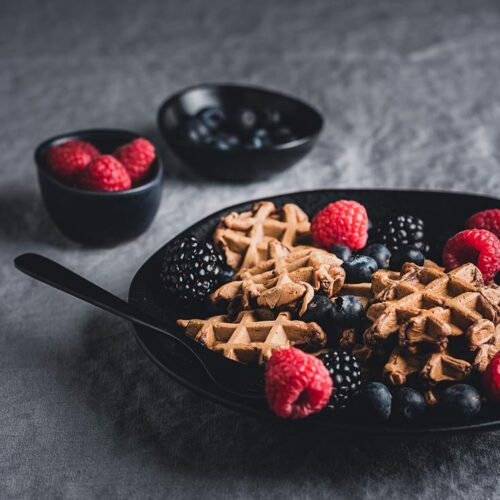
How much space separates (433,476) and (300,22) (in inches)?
101

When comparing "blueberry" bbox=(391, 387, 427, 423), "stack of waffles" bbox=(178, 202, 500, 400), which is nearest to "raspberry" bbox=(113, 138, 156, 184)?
"stack of waffles" bbox=(178, 202, 500, 400)

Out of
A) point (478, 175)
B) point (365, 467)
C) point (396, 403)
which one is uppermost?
point (396, 403)

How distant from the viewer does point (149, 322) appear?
4.66 ft

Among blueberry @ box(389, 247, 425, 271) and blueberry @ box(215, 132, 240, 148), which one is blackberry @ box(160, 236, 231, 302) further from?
blueberry @ box(215, 132, 240, 148)

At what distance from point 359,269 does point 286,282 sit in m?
0.19

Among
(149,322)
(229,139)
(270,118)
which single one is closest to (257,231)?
(149,322)

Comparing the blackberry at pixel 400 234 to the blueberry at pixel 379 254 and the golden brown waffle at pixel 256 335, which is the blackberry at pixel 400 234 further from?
the golden brown waffle at pixel 256 335

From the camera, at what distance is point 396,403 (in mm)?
1310

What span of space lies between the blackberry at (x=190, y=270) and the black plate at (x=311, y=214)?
0.04 metres

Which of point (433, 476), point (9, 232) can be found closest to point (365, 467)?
point (433, 476)

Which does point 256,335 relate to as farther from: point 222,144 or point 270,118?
point 270,118

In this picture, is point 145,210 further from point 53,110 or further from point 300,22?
point 300,22

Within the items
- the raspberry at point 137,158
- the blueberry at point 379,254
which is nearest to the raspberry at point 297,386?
the blueberry at point 379,254

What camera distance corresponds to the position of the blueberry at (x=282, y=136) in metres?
2.45
